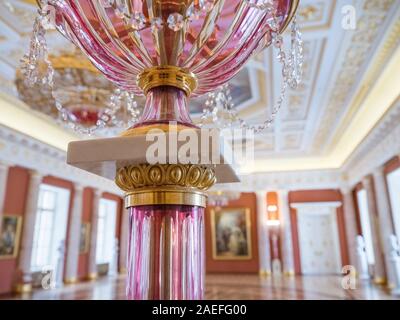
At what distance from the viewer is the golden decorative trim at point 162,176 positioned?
23.5 inches

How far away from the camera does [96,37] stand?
67 centimetres

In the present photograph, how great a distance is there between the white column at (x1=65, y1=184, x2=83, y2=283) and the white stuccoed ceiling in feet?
15.8

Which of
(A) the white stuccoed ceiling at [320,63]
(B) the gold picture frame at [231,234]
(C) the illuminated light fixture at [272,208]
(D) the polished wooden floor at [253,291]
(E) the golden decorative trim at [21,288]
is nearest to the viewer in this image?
(A) the white stuccoed ceiling at [320,63]

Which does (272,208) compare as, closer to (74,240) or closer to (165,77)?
(74,240)

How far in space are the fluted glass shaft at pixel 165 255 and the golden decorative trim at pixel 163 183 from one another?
16mm

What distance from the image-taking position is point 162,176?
598mm

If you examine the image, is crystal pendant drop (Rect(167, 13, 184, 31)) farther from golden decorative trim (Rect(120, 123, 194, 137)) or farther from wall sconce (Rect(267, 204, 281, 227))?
wall sconce (Rect(267, 204, 281, 227))

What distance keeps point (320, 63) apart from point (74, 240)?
9.48 m

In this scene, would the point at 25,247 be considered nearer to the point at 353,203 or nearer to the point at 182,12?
the point at 182,12

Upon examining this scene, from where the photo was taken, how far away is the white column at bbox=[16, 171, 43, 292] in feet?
28.7

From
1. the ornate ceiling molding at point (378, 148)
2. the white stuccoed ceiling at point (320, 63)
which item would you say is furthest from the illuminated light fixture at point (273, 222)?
the white stuccoed ceiling at point (320, 63)

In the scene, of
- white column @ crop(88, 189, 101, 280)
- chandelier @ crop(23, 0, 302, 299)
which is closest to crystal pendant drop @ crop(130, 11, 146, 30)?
chandelier @ crop(23, 0, 302, 299)

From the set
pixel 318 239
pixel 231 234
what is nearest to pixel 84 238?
pixel 231 234

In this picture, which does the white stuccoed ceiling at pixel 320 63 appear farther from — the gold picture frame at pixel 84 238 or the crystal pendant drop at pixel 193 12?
the gold picture frame at pixel 84 238
